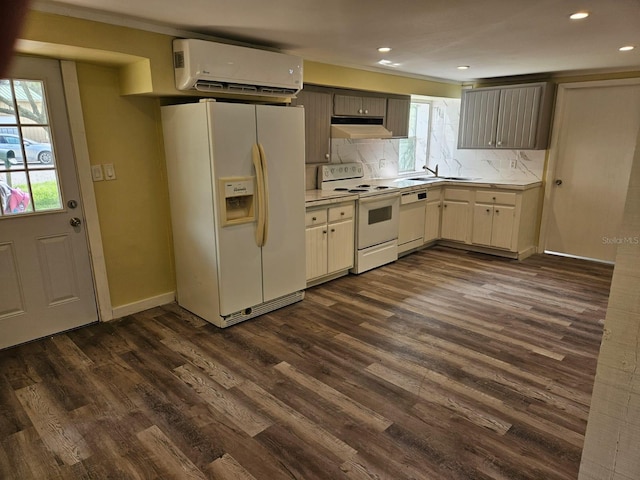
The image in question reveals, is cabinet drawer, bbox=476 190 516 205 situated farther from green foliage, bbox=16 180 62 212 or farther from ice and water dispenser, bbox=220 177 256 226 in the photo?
green foliage, bbox=16 180 62 212

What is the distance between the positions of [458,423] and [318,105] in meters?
3.08

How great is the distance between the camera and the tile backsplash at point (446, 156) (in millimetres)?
5211

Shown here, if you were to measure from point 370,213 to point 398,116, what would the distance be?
1.41 metres

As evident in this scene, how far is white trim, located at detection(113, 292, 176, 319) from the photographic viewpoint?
3502 millimetres

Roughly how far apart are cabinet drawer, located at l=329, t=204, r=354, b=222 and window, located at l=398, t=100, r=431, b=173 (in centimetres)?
202

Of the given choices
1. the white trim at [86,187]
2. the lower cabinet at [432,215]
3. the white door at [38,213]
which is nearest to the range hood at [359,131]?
the lower cabinet at [432,215]

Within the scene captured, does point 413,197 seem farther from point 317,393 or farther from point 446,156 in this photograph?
point 317,393

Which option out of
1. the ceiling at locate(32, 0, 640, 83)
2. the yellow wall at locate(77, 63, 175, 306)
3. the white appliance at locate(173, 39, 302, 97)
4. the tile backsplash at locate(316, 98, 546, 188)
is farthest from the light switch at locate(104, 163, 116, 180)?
the tile backsplash at locate(316, 98, 546, 188)

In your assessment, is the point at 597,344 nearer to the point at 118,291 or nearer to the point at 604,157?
the point at 604,157

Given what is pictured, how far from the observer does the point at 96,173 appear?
3.22m

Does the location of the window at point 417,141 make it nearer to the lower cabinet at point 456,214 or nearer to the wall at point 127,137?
the lower cabinet at point 456,214

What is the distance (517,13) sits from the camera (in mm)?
2553

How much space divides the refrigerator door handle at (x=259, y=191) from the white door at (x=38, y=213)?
1.32 m

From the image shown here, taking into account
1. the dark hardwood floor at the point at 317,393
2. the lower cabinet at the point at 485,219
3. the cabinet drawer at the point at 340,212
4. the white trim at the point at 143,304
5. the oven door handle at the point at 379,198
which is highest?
the oven door handle at the point at 379,198
